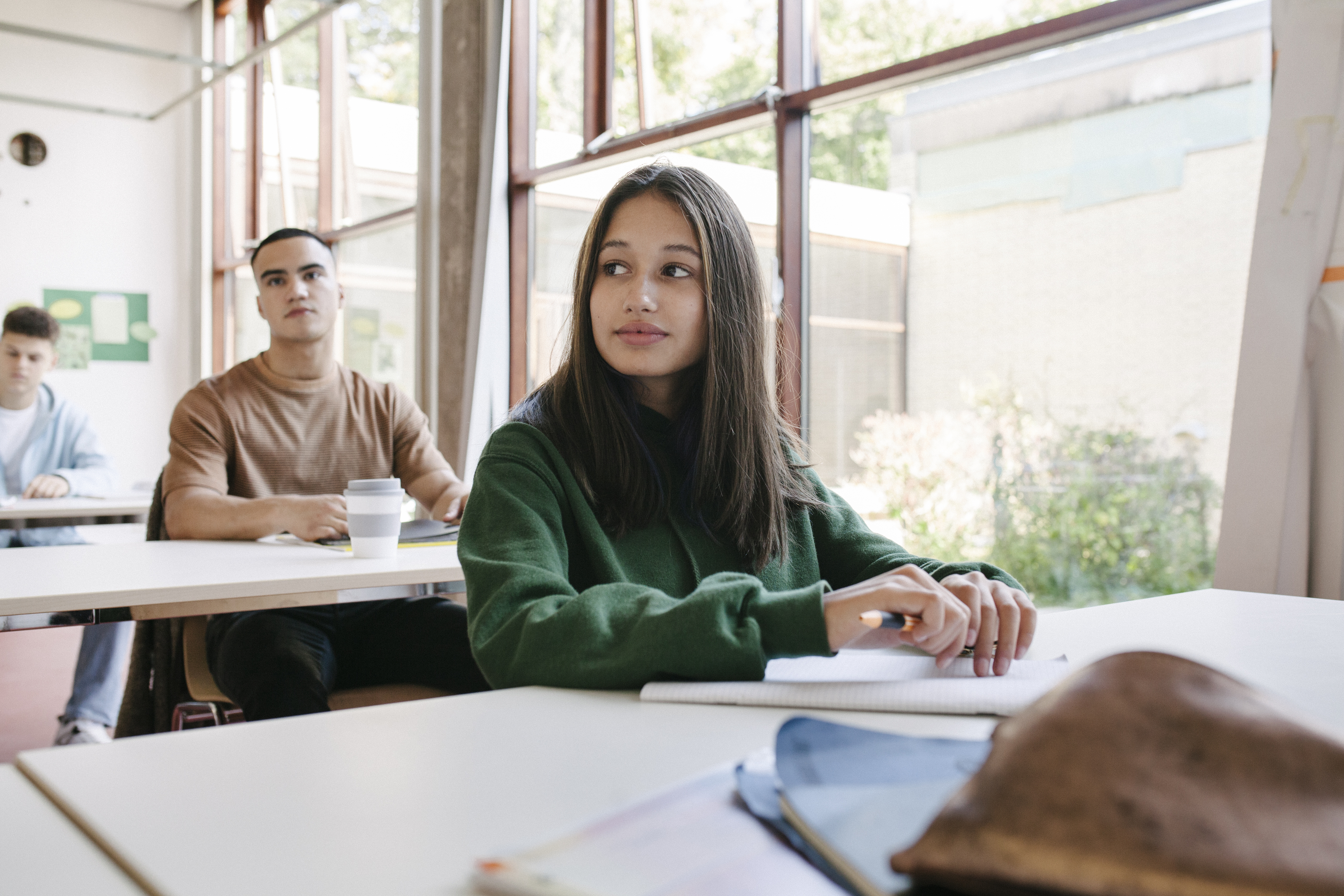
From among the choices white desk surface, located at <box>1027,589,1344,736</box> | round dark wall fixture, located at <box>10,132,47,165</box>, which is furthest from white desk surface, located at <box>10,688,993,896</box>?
round dark wall fixture, located at <box>10,132,47,165</box>

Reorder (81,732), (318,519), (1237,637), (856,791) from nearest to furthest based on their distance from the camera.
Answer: (856,791) < (1237,637) < (318,519) < (81,732)

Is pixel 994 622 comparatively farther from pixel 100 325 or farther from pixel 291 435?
pixel 100 325

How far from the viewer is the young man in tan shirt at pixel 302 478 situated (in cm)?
184

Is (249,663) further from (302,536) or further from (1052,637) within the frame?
(1052,637)

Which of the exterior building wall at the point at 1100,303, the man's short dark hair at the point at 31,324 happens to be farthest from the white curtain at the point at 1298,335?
the man's short dark hair at the point at 31,324

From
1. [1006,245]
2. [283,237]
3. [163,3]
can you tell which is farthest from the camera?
[163,3]

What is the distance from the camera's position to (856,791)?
526mm

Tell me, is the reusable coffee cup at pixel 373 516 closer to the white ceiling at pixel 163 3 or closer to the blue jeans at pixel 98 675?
the blue jeans at pixel 98 675

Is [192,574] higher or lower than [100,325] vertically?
lower

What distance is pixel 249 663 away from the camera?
179 cm

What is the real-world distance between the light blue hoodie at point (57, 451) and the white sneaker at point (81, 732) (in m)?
1.12

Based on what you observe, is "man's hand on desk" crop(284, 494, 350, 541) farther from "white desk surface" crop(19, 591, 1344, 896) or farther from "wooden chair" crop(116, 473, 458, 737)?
"white desk surface" crop(19, 591, 1344, 896)

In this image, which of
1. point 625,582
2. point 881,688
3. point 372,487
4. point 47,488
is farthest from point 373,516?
point 47,488

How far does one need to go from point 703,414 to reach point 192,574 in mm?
883
